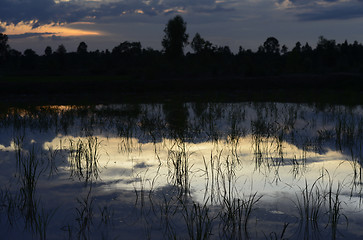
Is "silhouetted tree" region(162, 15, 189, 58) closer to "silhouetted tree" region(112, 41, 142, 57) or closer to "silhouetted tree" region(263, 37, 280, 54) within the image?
"silhouetted tree" region(112, 41, 142, 57)

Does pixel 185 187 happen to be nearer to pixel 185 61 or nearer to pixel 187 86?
pixel 187 86

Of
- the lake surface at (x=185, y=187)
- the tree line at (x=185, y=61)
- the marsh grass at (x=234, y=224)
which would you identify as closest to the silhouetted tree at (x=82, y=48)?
the tree line at (x=185, y=61)

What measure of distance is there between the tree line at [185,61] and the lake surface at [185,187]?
25103mm

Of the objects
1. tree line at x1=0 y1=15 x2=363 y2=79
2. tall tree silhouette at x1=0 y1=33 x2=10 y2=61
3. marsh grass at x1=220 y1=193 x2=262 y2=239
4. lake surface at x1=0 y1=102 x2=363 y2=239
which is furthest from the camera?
tall tree silhouette at x1=0 y1=33 x2=10 y2=61

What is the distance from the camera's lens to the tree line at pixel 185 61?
40375 mm

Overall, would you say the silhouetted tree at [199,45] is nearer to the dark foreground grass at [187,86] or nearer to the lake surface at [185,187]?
the dark foreground grass at [187,86]

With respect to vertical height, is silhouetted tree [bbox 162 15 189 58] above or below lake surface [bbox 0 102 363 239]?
above

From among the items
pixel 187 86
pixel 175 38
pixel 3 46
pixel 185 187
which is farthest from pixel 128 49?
pixel 185 187

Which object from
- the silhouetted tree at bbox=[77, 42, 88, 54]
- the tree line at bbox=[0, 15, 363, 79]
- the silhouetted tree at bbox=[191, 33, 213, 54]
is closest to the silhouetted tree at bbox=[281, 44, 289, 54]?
the tree line at bbox=[0, 15, 363, 79]

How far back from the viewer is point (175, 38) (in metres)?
64.6

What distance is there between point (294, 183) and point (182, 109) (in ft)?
39.5

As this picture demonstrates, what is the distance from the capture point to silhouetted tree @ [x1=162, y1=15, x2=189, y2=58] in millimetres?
64500

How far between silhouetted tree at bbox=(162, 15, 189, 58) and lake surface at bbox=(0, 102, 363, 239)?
5412 centimetres

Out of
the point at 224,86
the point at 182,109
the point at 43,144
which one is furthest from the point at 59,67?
the point at 43,144
